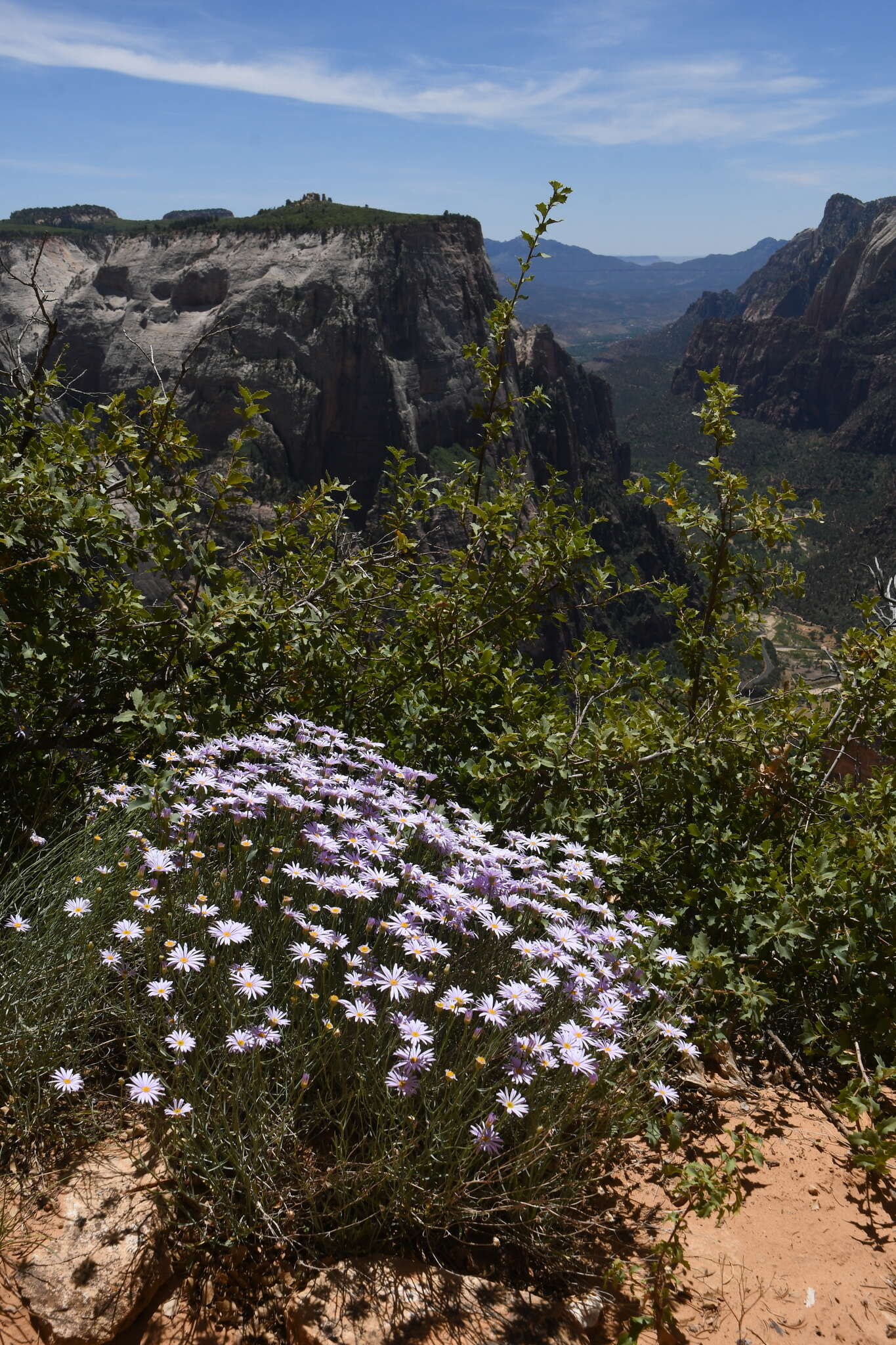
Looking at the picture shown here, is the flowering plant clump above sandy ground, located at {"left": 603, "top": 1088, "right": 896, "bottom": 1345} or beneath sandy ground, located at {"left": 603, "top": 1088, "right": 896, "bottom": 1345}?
above

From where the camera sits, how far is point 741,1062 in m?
3.64

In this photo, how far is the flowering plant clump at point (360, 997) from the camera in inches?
93.3

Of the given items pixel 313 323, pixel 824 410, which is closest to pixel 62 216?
pixel 313 323

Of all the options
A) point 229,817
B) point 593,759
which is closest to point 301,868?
point 229,817

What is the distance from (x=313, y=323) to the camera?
91562mm

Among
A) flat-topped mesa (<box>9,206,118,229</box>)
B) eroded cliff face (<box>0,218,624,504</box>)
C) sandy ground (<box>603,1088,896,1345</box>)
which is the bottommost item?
sandy ground (<box>603,1088,896,1345</box>)

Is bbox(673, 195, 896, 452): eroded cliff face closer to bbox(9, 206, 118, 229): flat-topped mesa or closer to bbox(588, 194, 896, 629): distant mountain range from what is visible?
bbox(588, 194, 896, 629): distant mountain range

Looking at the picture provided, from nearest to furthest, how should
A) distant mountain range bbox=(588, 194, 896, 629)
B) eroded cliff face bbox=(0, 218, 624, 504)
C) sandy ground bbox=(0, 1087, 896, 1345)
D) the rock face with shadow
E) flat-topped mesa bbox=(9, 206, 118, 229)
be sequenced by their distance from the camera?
sandy ground bbox=(0, 1087, 896, 1345) < the rock face with shadow < eroded cliff face bbox=(0, 218, 624, 504) < distant mountain range bbox=(588, 194, 896, 629) < flat-topped mesa bbox=(9, 206, 118, 229)

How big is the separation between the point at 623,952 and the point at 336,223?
10605 cm

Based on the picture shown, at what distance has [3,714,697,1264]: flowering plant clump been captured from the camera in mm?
2369

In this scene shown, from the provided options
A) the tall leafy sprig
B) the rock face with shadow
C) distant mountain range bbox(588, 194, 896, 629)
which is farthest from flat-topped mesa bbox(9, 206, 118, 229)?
the tall leafy sprig

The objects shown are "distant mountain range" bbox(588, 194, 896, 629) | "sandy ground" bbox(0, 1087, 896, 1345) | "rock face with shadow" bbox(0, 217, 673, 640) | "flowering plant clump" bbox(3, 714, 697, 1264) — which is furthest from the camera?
"distant mountain range" bbox(588, 194, 896, 629)

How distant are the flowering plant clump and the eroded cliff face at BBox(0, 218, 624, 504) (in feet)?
279

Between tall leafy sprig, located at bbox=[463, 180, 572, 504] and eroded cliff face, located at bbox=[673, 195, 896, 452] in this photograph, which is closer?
tall leafy sprig, located at bbox=[463, 180, 572, 504]
